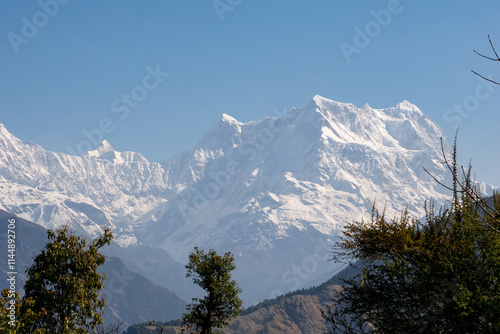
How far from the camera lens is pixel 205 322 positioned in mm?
49719

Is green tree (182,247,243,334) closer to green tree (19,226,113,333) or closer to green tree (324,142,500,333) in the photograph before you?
green tree (19,226,113,333)

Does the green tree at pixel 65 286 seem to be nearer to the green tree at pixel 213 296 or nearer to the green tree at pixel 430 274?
the green tree at pixel 213 296

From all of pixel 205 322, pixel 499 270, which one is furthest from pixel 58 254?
pixel 499 270

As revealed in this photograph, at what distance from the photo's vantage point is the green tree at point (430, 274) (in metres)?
18.2

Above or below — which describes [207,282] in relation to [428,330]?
above

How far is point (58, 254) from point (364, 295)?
25.3 meters

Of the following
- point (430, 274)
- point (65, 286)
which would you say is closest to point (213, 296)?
point (65, 286)

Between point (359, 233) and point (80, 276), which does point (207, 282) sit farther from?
point (359, 233)

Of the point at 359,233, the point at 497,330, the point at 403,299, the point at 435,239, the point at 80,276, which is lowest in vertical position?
the point at 497,330

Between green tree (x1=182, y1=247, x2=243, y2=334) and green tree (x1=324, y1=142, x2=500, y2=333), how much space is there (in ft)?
92.8

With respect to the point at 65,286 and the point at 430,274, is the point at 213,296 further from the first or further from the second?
the point at 430,274

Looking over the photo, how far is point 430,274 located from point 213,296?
34249 mm

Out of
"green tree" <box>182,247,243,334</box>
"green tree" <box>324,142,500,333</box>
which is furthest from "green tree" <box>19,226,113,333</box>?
"green tree" <box>324,142,500,333</box>

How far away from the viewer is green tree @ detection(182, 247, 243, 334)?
49.9 meters
